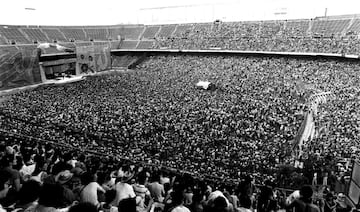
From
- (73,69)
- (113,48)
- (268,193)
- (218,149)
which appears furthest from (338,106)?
(113,48)

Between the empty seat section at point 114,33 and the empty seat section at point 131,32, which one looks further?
the empty seat section at point 114,33

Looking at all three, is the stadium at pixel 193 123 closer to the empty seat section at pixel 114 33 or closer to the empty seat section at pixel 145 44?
the empty seat section at pixel 145 44

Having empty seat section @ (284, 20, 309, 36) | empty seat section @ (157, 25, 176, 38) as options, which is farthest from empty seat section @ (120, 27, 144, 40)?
empty seat section @ (284, 20, 309, 36)

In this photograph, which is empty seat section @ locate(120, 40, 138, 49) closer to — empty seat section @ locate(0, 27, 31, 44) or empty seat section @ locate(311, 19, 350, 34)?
empty seat section @ locate(0, 27, 31, 44)

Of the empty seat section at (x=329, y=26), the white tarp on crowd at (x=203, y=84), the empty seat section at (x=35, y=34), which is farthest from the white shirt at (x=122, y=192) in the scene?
the empty seat section at (x=35, y=34)

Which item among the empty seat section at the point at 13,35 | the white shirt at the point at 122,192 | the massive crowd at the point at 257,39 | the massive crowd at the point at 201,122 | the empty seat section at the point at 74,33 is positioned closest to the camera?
the white shirt at the point at 122,192

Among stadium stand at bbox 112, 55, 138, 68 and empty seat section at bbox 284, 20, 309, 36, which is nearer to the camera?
empty seat section at bbox 284, 20, 309, 36
